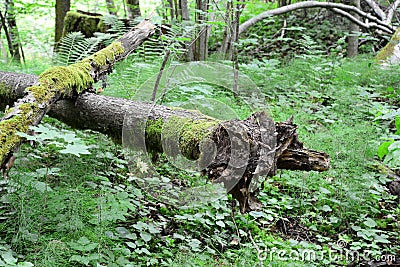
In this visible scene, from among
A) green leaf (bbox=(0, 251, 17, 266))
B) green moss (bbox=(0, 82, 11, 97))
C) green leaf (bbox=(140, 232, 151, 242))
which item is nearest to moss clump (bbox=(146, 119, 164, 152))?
green leaf (bbox=(140, 232, 151, 242))

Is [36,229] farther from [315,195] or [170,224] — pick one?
[315,195]

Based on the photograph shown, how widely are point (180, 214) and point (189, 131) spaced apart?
0.90 metres

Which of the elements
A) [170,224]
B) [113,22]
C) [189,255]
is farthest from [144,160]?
[113,22]

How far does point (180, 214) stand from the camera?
3.43 metres

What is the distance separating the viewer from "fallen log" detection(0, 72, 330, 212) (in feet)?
8.41

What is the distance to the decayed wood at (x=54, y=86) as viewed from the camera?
2.53 metres

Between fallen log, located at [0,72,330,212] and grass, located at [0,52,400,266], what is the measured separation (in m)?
0.41

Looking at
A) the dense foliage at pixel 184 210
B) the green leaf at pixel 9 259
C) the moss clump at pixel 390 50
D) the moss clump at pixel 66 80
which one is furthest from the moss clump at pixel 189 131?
the moss clump at pixel 390 50

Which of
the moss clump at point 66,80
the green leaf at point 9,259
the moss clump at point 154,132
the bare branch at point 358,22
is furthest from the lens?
the bare branch at point 358,22

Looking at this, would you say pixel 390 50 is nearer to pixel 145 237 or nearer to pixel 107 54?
pixel 107 54

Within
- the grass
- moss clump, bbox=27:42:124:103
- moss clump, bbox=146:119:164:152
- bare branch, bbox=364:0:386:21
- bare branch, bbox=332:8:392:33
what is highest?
bare branch, bbox=364:0:386:21

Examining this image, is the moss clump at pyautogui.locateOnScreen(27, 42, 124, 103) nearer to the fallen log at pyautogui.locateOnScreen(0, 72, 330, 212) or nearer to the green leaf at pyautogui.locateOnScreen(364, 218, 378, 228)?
the fallen log at pyautogui.locateOnScreen(0, 72, 330, 212)
